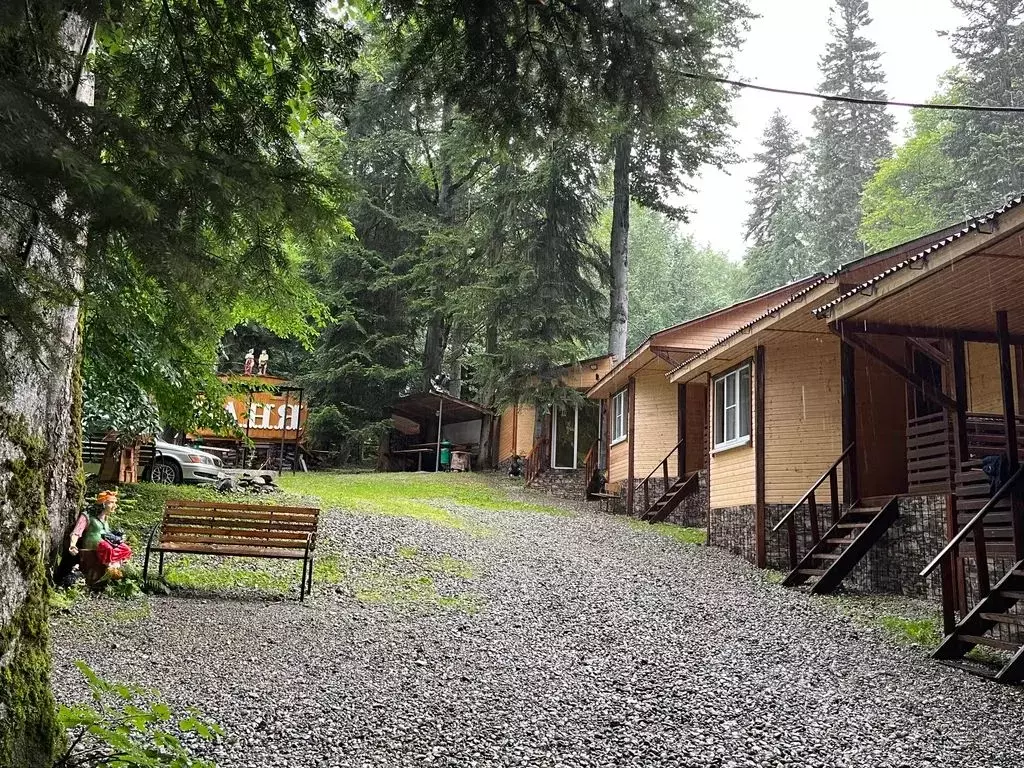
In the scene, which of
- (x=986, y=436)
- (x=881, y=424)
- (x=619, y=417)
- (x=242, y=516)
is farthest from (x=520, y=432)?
(x=986, y=436)

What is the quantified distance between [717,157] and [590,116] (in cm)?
2083

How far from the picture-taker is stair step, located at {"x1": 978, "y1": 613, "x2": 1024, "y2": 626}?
6.03 metres

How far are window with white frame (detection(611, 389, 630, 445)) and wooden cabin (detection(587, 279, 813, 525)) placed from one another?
11.2 inches

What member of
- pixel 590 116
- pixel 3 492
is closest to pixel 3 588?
pixel 3 492

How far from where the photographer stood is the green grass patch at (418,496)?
14.3 metres

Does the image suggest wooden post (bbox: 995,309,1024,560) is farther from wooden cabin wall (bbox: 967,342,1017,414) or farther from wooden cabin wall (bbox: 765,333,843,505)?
wooden cabin wall (bbox: 765,333,843,505)

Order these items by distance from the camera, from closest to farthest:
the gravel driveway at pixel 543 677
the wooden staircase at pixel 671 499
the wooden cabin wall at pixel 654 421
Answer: the gravel driveway at pixel 543 677 < the wooden staircase at pixel 671 499 < the wooden cabin wall at pixel 654 421

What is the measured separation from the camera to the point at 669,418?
18.5m

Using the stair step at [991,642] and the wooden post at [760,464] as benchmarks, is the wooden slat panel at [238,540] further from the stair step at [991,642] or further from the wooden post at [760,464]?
the wooden post at [760,464]

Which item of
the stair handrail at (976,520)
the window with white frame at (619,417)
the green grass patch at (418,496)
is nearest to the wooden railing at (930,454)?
the stair handrail at (976,520)

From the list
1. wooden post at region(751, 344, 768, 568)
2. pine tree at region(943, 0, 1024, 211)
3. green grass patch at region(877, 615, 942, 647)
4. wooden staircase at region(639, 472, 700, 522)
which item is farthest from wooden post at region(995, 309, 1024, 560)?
pine tree at region(943, 0, 1024, 211)

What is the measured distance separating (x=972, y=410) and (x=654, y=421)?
27.5 ft

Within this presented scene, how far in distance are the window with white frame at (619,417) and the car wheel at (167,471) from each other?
10760mm

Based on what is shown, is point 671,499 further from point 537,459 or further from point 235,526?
point 235,526
